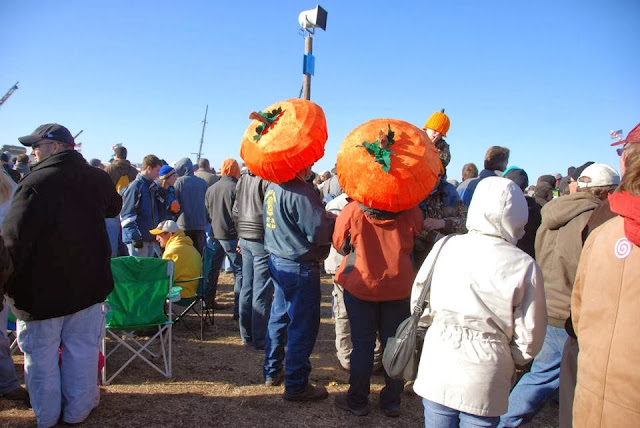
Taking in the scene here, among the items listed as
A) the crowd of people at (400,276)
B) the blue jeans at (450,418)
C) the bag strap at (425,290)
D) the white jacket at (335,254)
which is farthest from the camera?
the white jacket at (335,254)

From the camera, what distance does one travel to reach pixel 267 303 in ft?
15.3

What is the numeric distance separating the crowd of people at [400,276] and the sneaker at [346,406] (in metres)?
0.02

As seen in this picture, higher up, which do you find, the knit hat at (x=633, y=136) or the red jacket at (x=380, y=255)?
the knit hat at (x=633, y=136)

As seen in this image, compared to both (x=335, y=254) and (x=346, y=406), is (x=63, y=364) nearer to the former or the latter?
(x=346, y=406)

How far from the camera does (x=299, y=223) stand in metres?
3.55

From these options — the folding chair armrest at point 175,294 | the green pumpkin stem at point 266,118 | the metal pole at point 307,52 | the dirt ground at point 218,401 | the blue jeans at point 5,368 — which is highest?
the metal pole at point 307,52

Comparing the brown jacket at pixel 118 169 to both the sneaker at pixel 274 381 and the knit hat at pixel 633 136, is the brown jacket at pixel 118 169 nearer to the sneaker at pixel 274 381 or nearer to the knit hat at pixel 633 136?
the sneaker at pixel 274 381

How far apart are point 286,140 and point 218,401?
90.4 inches

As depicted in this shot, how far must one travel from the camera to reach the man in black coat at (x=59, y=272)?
3.00 meters

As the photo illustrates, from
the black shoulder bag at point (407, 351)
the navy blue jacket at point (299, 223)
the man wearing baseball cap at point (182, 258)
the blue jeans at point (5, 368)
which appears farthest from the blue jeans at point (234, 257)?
the black shoulder bag at point (407, 351)

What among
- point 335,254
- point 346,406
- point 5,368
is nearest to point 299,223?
point 335,254

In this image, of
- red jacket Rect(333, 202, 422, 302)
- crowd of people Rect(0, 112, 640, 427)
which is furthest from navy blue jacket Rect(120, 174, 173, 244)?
red jacket Rect(333, 202, 422, 302)

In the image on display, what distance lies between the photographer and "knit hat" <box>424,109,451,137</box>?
4.02m

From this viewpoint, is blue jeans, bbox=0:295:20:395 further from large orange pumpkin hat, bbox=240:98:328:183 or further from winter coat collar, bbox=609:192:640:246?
winter coat collar, bbox=609:192:640:246
